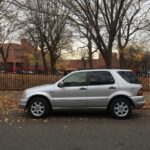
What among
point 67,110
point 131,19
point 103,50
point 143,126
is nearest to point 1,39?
point 131,19

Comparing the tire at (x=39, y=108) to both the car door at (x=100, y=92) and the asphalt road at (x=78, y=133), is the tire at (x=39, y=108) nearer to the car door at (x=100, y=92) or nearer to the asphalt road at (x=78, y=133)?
the asphalt road at (x=78, y=133)

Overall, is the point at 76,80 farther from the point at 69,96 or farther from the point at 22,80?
the point at 22,80

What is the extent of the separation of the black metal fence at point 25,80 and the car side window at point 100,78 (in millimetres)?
10195

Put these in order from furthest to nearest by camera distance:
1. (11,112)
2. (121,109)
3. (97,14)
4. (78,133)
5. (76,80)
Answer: (97,14), (11,112), (76,80), (121,109), (78,133)

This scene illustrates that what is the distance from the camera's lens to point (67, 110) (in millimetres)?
12547

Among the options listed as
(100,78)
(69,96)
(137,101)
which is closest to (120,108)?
(137,101)

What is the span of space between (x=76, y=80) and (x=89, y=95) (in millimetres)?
676

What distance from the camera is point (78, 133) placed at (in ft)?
29.7

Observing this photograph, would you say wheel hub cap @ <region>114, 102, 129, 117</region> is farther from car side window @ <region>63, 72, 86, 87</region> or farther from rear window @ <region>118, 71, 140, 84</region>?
car side window @ <region>63, 72, 86, 87</region>

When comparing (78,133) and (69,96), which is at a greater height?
(69,96)

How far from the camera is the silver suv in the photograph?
1163cm

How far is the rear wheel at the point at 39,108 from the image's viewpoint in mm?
11759

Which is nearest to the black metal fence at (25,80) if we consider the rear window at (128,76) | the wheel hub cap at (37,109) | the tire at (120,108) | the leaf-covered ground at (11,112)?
the leaf-covered ground at (11,112)

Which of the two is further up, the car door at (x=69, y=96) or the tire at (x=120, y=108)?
the car door at (x=69, y=96)
